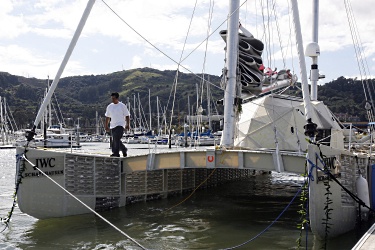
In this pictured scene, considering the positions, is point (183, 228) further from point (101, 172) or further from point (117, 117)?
point (117, 117)

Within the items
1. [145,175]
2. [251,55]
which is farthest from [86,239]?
[251,55]

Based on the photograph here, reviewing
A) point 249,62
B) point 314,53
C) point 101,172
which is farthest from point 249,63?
point 314,53

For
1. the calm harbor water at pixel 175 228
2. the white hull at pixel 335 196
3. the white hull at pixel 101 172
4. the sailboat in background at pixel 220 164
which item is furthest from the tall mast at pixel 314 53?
the white hull at pixel 101 172

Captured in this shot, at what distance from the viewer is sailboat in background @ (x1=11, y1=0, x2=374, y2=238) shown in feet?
39.8

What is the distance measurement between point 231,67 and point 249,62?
1468mm

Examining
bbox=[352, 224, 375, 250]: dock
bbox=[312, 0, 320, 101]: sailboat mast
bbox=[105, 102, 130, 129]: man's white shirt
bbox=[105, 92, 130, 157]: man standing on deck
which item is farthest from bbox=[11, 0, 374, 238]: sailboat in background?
bbox=[312, 0, 320, 101]: sailboat mast

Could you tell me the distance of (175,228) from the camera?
1359cm

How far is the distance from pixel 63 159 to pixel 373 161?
460 inches

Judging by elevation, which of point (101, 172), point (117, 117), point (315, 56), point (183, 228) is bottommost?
point (183, 228)

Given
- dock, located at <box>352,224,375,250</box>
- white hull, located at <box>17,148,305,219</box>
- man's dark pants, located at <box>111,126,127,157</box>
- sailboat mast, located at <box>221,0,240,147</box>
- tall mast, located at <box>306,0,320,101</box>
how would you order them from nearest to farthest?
dock, located at <box>352,224,375,250</box>
white hull, located at <box>17,148,305,219</box>
man's dark pants, located at <box>111,126,127,157</box>
sailboat mast, located at <box>221,0,240,147</box>
tall mast, located at <box>306,0,320,101</box>

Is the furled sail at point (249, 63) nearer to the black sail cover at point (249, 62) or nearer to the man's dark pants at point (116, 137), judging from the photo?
the black sail cover at point (249, 62)

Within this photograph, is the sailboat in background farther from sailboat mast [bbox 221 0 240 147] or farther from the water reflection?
the water reflection

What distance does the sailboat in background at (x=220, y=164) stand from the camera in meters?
12.1

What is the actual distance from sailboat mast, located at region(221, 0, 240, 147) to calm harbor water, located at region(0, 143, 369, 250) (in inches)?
120
